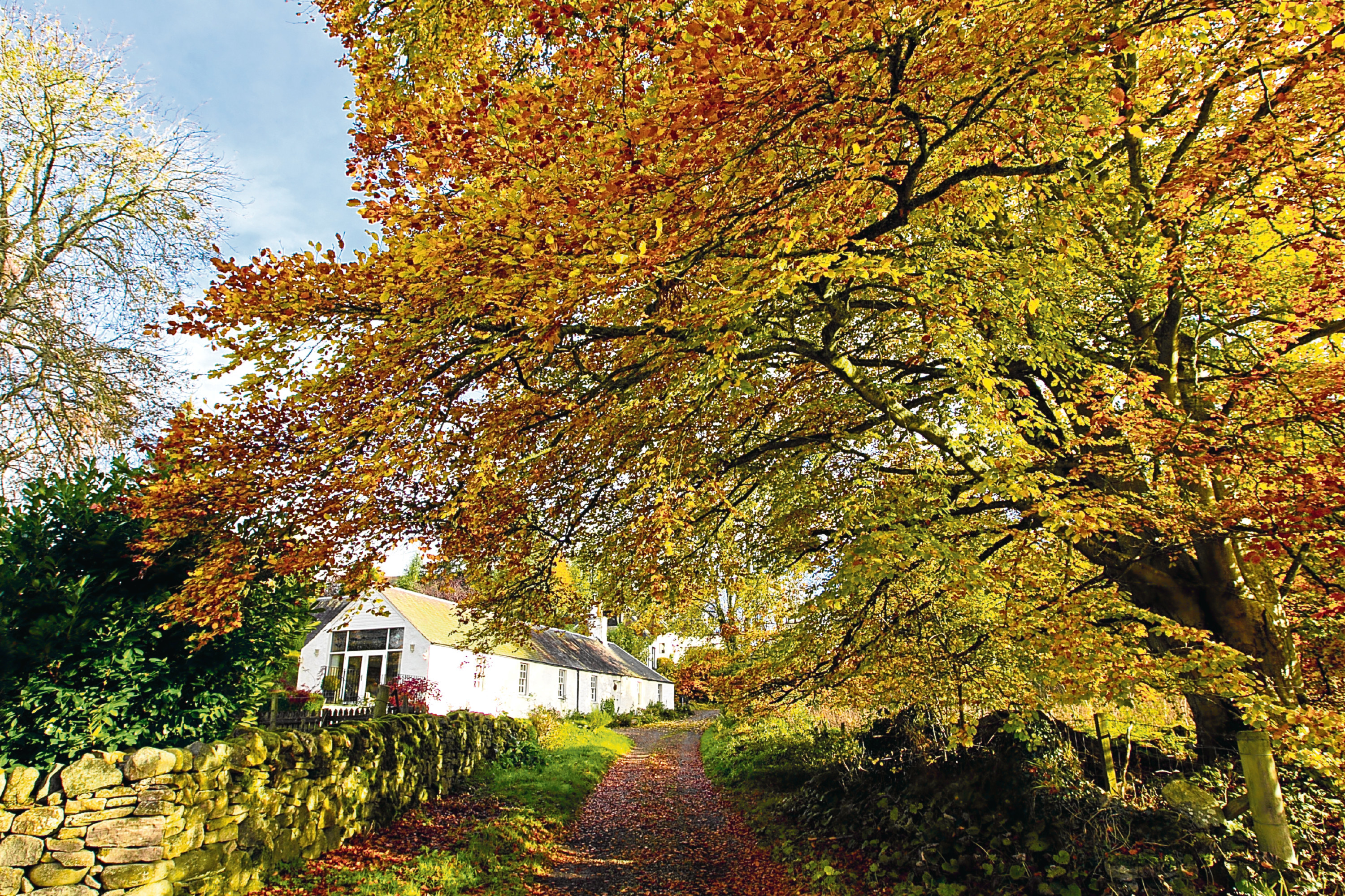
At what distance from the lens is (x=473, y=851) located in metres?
8.98

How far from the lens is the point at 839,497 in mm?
8508

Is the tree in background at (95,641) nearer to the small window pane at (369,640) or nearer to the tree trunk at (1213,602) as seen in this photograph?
the tree trunk at (1213,602)

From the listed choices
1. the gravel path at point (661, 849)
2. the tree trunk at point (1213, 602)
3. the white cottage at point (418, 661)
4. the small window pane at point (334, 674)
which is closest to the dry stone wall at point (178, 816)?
the gravel path at point (661, 849)

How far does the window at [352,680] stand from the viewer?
1025 inches

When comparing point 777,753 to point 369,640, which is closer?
point 777,753

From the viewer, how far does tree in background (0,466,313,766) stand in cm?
623

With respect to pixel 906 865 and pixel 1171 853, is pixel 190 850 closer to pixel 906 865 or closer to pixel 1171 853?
pixel 906 865

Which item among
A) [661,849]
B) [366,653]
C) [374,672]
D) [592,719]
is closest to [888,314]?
[661,849]

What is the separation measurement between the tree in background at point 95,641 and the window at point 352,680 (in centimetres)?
2052

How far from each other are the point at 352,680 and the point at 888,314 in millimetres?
26503

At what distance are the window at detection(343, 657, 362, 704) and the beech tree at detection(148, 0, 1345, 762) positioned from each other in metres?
21.1

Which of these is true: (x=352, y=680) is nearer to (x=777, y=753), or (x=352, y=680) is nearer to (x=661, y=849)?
(x=777, y=753)

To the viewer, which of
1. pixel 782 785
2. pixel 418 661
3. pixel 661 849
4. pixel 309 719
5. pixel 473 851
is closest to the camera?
pixel 473 851

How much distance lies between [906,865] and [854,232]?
7.53 metres
